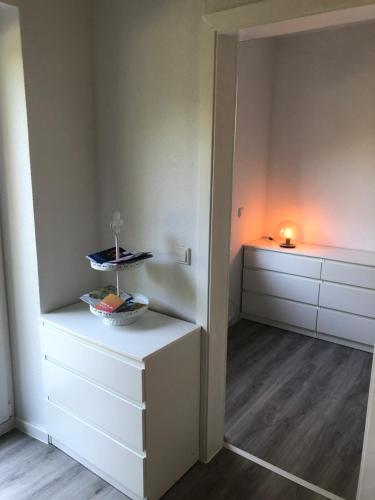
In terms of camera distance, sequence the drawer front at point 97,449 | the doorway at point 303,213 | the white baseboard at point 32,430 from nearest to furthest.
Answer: the drawer front at point 97,449 → the white baseboard at point 32,430 → the doorway at point 303,213

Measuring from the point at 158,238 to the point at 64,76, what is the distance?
945 mm

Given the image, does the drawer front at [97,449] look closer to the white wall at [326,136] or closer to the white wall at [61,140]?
the white wall at [61,140]

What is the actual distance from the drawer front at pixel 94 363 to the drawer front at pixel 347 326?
2.31m

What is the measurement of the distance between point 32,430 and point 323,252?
2.67 m

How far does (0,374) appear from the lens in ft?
7.59

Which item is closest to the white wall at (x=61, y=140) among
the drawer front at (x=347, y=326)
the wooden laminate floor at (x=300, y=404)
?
the wooden laminate floor at (x=300, y=404)

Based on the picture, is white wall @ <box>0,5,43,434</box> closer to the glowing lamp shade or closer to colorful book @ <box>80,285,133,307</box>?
colorful book @ <box>80,285,133,307</box>

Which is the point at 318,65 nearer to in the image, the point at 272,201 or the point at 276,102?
the point at 276,102

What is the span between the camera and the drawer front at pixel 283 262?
3534 millimetres

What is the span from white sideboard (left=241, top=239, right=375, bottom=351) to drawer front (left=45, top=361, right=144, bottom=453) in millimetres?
2240

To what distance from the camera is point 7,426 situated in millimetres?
2404

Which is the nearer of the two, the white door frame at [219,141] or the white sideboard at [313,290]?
the white door frame at [219,141]

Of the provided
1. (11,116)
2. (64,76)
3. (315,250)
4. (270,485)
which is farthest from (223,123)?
(315,250)

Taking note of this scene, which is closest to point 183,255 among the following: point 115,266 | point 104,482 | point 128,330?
point 115,266
